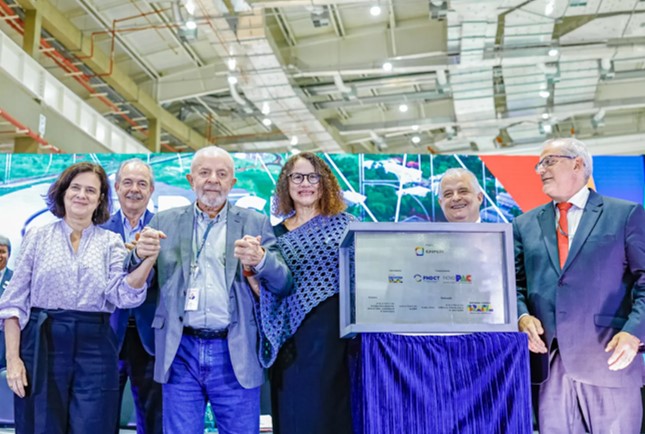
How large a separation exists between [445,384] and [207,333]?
2.84 ft

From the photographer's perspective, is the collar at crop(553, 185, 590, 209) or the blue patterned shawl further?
the collar at crop(553, 185, 590, 209)

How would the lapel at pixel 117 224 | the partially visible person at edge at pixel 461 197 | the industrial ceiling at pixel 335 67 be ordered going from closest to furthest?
1. the lapel at pixel 117 224
2. the partially visible person at edge at pixel 461 197
3. the industrial ceiling at pixel 335 67

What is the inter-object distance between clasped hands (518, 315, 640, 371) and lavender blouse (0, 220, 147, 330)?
142cm

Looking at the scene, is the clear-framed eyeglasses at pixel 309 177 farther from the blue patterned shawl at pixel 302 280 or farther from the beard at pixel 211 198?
the beard at pixel 211 198

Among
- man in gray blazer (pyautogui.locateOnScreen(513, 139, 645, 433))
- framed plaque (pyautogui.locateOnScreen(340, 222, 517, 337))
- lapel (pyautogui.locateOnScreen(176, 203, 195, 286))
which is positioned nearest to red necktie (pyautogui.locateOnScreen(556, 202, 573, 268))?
man in gray blazer (pyautogui.locateOnScreen(513, 139, 645, 433))

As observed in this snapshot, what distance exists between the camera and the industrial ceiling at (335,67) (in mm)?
8453

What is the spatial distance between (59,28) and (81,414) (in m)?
8.51

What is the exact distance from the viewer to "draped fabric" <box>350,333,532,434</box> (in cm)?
206

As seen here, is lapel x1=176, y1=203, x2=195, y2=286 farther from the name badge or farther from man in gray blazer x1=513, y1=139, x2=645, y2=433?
man in gray blazer x1=513, y1=139, x2=645, y2=433

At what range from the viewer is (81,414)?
236cm

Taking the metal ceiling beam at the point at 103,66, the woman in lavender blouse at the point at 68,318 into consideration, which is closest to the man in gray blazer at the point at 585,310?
the woman in lavender blouse at the point at 68,318

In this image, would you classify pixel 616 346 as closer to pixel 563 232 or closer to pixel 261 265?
pixel 563 232

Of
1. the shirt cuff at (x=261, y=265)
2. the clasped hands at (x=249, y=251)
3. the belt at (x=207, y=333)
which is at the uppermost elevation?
the clasped hands at (x=249, y=251)

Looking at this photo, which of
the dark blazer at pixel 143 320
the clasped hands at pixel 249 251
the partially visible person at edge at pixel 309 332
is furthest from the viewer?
the dark blazer at pixel 143 320
